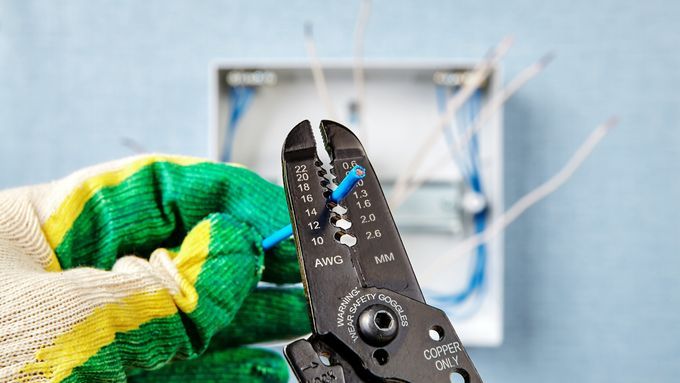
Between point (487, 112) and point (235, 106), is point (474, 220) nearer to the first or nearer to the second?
point (487, 112)

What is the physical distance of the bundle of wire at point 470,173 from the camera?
1.08 m

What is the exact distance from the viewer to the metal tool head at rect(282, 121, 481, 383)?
0.35 meters

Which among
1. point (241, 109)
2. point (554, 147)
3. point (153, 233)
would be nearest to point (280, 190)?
point (153, 233)

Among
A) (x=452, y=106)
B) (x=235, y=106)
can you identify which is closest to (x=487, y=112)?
(x=452, y=106)

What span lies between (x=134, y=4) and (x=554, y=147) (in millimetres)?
792

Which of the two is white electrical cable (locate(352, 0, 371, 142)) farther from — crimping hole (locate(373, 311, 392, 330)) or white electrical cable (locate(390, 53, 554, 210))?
crimping hole (locate(373, 311, 392, 330))

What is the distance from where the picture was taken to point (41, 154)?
1144 mm

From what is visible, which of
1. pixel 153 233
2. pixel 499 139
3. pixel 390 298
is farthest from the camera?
pixel 499 139

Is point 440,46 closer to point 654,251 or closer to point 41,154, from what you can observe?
point 654,251

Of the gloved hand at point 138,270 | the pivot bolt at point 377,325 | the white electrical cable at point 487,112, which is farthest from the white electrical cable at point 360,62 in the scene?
the pivot bolt at point 377,325

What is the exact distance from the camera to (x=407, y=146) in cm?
109

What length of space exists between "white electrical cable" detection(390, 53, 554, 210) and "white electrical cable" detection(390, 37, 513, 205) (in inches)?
0.4

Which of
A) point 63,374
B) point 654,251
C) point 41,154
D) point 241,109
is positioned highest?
point 654,251

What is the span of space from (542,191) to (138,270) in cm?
85
